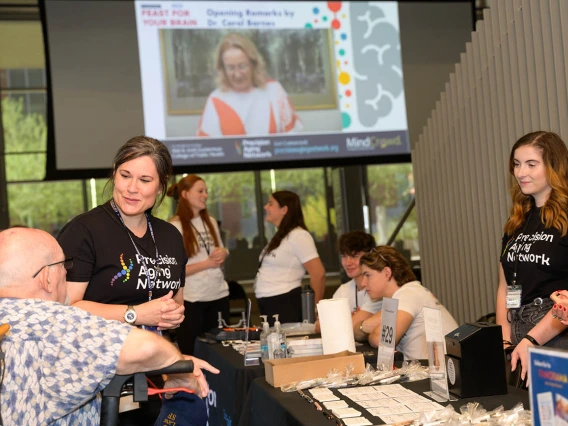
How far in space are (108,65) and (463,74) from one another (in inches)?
127

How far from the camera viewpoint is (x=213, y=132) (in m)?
6.41

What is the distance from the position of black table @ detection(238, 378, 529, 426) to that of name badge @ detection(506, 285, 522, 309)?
656 millimetres

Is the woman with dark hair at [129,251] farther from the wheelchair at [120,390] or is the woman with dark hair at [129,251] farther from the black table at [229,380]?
the wheelchair at [120,390]

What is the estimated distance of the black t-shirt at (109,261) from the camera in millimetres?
2293

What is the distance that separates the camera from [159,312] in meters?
2.16

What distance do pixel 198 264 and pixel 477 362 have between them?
9.89 ft

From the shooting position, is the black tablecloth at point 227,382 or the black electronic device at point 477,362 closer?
the black electronic device at point 477,362

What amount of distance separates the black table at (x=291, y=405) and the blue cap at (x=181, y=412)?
0.54 feet

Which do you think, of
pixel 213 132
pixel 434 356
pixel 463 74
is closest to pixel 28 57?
pixel 213 132

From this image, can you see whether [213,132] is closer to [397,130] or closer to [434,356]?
[397,130]

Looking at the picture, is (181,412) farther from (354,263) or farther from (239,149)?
(239,149)

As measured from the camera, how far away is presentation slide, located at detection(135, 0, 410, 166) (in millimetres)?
6402

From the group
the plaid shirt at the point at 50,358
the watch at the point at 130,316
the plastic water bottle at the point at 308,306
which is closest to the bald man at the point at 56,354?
the plaid shirt at the point at 50,358

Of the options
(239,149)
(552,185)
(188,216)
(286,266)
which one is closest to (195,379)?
(552,185)
